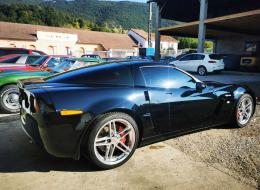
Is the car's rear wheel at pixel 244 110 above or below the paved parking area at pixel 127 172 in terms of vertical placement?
above

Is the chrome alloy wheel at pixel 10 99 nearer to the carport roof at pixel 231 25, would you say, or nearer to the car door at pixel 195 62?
the car door at pixel 195 62

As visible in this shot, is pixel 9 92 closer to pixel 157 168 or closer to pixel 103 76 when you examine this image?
pixel 103 76

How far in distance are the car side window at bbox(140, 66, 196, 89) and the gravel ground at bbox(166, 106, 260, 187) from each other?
2.97 ft

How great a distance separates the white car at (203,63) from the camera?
13773mm

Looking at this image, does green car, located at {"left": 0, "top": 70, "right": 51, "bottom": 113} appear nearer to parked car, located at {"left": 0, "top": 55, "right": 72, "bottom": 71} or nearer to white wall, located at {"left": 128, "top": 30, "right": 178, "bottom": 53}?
parked car, located at {"left": 0, "top": 55, "right": 72, "bottom": 71}

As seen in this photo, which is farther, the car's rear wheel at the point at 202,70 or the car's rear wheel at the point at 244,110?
the car's rear wheel at the point at 202,70

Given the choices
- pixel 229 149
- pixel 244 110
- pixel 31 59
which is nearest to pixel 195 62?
pixel 31 59

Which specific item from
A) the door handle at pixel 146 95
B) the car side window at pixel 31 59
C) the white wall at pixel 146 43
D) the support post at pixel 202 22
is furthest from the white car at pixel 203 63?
the white wall at pixel 146 43

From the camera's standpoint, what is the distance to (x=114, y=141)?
2834 mm

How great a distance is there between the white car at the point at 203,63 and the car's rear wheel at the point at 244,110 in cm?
991

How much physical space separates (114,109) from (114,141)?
1.38 feet

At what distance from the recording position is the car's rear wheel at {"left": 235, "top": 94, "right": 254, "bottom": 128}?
4129 mm

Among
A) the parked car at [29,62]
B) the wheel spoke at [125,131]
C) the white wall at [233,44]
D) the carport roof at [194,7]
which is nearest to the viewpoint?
the wheel spoke at [125,131]

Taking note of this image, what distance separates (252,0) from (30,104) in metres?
20.4
